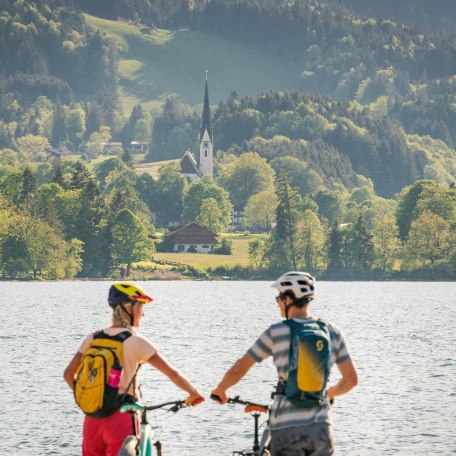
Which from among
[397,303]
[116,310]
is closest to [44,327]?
[397,303]

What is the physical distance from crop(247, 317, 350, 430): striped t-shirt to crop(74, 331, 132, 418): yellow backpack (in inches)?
64.9

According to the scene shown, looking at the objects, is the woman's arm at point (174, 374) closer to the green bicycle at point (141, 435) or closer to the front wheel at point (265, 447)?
the green bicycle at point (141, 435)

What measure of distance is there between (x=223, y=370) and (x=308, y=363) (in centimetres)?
5279

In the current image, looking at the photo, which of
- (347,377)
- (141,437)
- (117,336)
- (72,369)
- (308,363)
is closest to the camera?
(308,363)

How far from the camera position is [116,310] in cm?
1822

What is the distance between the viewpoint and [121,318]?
18.3 meters

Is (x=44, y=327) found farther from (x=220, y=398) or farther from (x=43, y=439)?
(x=220, y=398)

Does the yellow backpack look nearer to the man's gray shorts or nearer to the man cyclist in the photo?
the man cyclist

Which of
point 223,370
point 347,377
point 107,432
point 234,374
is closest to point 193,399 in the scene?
point 234,374

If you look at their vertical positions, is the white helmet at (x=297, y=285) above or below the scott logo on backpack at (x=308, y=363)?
above

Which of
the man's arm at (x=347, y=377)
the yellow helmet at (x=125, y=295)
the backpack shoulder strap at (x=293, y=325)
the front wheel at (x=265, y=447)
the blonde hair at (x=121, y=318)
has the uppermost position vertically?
the yellow helmet at (x=125, y=295)

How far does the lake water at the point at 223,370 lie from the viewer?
43969 mm

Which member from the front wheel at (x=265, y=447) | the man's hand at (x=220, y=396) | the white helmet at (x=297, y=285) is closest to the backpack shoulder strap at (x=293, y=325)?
the white helmet at (x=297, y=285)

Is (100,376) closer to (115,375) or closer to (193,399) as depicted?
(115,375)
